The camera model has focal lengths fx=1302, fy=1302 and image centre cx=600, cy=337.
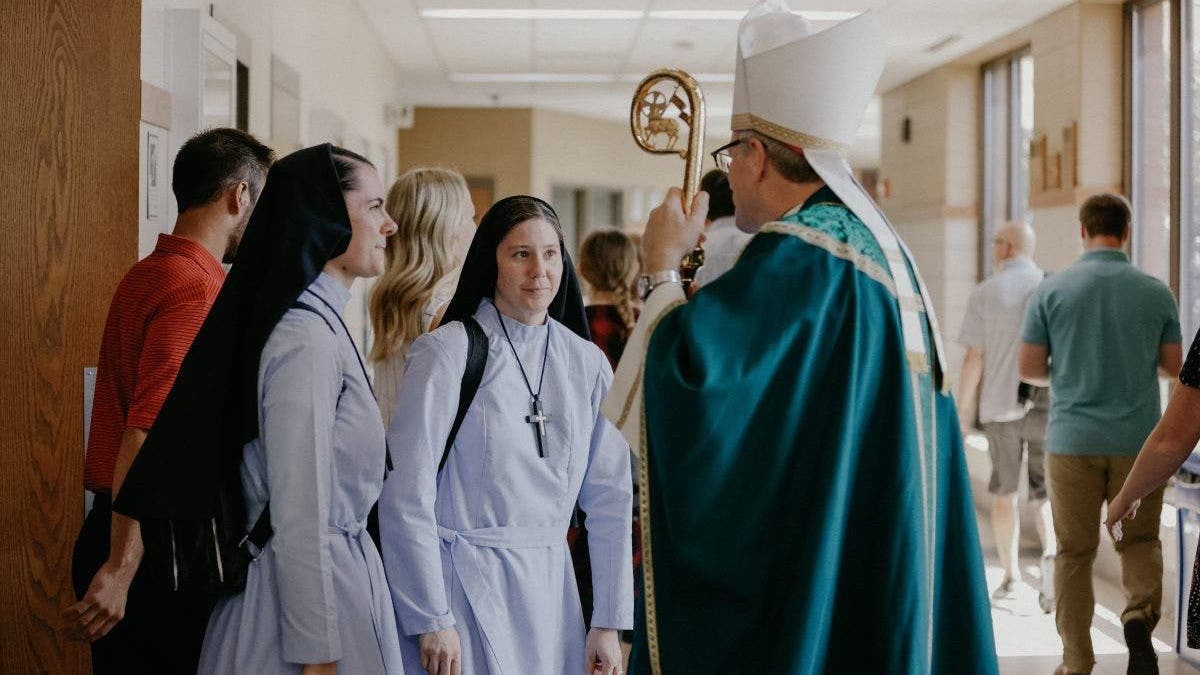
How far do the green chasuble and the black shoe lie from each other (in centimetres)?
275

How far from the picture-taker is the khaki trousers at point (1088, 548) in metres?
4.48

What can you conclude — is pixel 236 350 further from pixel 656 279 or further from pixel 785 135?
pixel 785 135

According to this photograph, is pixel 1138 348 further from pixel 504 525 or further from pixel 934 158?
pixel 934 158

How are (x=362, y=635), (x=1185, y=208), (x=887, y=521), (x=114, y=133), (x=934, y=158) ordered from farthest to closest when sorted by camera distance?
(x=934, y=158)
(x=1185, y=208)
(x=114, y=133)
(x=362, y=635)
(x=887, y=521)

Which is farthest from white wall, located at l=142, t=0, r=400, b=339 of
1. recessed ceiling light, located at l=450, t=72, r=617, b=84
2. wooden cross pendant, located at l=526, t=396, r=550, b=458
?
wooden cross pendant, located at l=526, t=396, r=550, b=458

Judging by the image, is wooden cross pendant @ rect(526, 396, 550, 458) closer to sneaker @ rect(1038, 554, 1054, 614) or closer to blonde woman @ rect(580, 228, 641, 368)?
blonde woman @ rect(580, 228, 641, 368)

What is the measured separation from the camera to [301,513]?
188 cm

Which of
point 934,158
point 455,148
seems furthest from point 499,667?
point 455,148

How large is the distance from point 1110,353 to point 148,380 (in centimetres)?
350

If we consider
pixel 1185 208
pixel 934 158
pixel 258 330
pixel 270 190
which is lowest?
pixel 258 330

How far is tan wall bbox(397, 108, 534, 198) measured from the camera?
14406 mm

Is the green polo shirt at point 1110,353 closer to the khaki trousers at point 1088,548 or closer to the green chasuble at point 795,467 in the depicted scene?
the khaki trousers at point 1088,548

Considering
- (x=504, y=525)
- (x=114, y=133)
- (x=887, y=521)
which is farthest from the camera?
(x=114, y=133)

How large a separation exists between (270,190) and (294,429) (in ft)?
1.18
